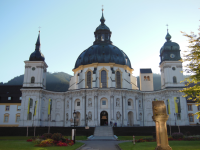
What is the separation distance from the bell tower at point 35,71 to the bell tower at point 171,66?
3487cm

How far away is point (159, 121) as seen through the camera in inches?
519

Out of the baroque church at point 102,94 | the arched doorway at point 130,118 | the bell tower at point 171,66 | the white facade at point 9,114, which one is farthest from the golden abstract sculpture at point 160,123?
the white facade at point 9,114

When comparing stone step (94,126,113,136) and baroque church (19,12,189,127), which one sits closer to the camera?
stone step (94,126,113,136)

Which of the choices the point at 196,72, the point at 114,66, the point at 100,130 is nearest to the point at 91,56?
the point at 114,66

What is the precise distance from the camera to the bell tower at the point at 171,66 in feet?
193

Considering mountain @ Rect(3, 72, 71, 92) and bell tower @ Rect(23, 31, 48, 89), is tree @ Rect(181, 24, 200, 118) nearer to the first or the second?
bell tower @ Rect(23, 31, 48, 89)

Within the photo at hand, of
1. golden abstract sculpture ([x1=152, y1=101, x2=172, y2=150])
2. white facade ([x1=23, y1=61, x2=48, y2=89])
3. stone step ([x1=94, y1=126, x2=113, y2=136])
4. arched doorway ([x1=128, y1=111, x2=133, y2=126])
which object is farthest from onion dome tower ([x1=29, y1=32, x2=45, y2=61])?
golden abstract sculpture ([x1=152, y1=101, x2=172, y2=150])

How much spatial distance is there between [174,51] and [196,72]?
41.8m

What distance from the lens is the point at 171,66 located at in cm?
5988

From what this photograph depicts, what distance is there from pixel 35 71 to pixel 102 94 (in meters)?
20.2

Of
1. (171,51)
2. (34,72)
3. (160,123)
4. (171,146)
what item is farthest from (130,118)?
(160,123)

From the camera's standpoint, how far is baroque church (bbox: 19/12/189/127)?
A: 55688mm

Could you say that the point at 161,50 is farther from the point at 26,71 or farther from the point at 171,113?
the point at 26,71

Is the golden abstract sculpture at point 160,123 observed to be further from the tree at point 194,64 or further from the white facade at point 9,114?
the white facade at point 9,114
